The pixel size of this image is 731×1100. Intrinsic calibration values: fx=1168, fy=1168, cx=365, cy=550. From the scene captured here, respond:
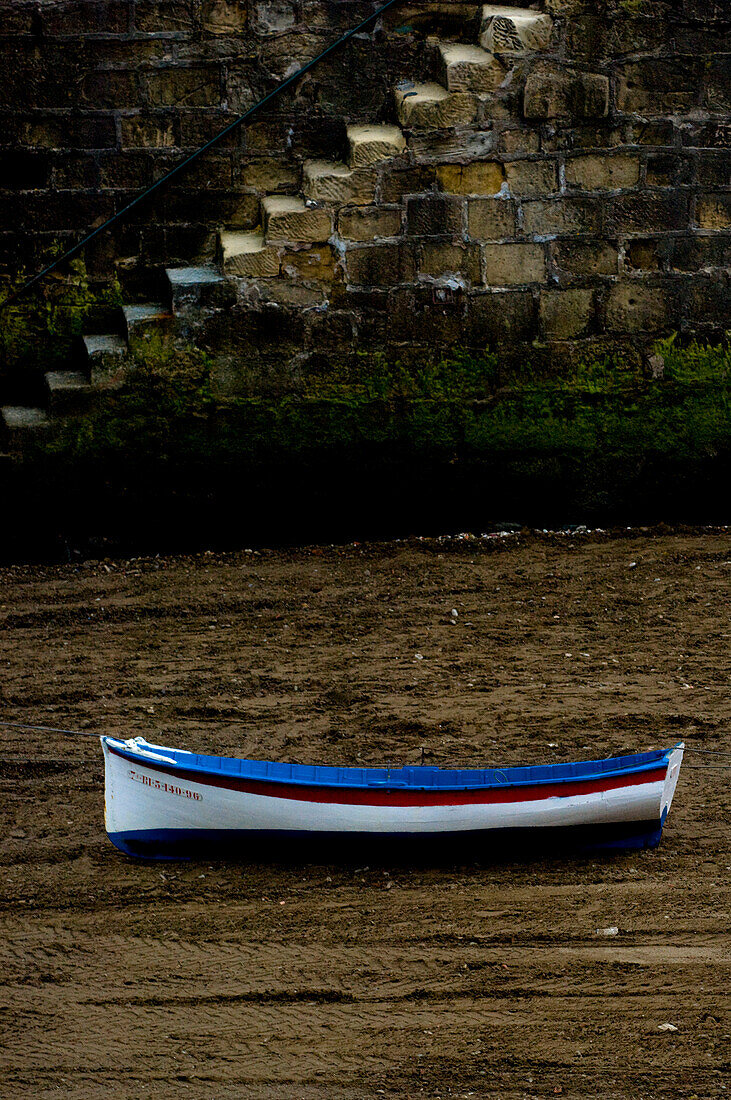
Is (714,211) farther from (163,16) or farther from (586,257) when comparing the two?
(163,16)

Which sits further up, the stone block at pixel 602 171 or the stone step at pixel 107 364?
the stone block at pixel 602 171

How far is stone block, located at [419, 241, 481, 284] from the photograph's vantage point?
7.68m

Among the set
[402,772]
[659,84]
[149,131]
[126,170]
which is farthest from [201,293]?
[402,772]

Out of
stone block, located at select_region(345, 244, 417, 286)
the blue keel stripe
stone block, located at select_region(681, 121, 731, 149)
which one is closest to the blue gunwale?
the blue keel stripe

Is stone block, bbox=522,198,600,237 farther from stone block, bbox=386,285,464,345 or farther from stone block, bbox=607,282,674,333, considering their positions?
stone block, bbox=386,285,464,345

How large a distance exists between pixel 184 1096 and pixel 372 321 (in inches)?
204

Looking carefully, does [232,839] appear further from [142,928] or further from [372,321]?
[372,321]

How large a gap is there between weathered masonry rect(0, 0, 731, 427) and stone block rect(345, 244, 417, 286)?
0.01 meters

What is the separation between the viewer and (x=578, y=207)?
770cm

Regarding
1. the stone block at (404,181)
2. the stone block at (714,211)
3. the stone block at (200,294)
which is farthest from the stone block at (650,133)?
the stone block at (200,294)

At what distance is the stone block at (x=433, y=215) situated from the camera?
7.60 meters

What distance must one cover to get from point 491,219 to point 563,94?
0.89 m

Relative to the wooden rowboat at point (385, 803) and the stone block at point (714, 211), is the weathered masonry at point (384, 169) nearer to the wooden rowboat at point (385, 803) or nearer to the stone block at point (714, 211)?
the stone block at point (714, 211)

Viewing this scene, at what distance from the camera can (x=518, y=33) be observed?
24.2 feet
